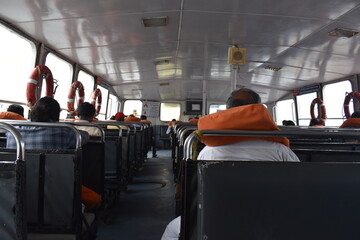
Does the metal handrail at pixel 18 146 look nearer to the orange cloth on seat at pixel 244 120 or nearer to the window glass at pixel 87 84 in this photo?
the orange cloth on seat at pixel 244 120

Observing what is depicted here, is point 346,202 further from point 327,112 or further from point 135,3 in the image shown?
point 327,112

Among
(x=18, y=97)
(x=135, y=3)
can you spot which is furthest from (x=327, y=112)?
(x=18, y=97)

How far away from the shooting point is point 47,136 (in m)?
2.20

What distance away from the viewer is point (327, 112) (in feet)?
28.7

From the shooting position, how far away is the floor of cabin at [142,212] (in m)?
2.90

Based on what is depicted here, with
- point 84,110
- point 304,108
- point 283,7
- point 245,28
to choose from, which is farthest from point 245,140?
point 304,108

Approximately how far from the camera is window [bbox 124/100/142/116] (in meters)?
13.3

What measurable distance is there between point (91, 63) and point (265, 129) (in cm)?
641

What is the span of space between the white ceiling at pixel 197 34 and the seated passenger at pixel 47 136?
1.90 meters

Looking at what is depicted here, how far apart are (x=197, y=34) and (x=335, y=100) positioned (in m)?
5.66

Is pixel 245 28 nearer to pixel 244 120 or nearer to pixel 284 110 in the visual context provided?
pixel 244 120

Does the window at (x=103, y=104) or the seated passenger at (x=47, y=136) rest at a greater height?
the window at (x=103, y=104)

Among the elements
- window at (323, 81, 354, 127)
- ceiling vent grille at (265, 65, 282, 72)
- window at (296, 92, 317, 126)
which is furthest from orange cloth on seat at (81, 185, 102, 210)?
window at (296, 92, 317, 126)

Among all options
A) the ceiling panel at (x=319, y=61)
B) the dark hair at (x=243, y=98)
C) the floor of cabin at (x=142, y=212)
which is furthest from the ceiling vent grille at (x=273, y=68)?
the dark hair at (x=243, y=98)
